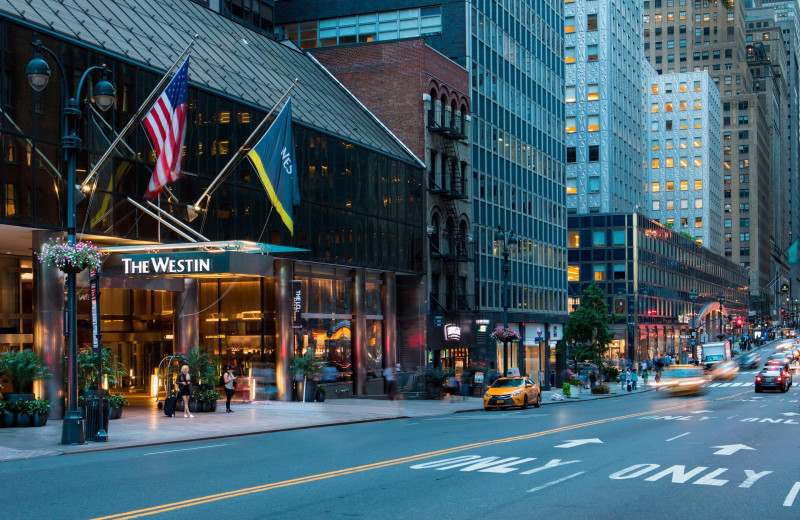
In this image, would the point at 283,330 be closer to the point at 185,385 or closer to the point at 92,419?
the point at 185,385

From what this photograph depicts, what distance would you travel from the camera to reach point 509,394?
41.1 metres

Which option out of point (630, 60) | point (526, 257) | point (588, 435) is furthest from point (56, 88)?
point (630, 60)

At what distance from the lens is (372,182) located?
48281mm

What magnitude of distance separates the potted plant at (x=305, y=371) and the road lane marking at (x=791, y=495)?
27.1 m

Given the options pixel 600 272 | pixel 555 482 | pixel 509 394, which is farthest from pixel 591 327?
pixel 555 482

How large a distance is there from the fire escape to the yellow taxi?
13143 mm

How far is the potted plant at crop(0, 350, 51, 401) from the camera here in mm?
26875

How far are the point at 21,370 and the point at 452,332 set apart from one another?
33.1 m

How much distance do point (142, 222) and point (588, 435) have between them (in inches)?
691

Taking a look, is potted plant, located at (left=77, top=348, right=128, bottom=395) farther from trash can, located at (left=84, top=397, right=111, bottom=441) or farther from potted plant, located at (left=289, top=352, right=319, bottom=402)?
potted plant, located at (left=289, top=352, right=319, bottom=402)

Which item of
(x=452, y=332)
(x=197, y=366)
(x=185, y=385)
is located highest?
(x=452, y=332)

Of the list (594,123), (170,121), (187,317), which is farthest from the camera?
(594,123)

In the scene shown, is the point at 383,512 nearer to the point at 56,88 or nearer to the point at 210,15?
the point at 56,88

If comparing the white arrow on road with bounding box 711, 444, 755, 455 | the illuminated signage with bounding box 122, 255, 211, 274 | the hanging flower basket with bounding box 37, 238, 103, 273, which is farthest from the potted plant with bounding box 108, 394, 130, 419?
the white arrow on road with bounding box 711, 444, 755, 455
